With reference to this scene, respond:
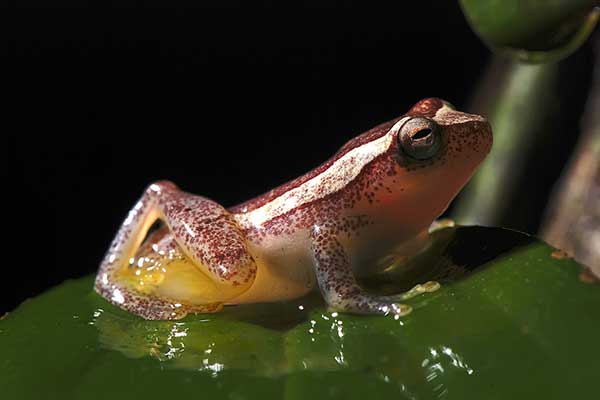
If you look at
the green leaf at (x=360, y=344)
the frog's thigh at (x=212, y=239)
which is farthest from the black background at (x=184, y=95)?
the green leaf at (x=360, y=344)

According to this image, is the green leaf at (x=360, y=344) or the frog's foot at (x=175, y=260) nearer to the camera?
the green leaf at (x=360, y=344)

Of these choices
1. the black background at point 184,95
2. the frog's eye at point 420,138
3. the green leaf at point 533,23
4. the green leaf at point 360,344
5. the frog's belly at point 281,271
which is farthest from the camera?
the black background at point 184,95

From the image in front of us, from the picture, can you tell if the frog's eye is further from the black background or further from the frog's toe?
the black background

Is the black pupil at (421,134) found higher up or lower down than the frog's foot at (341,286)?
higher up

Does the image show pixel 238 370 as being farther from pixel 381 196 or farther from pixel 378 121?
pixel 378 121

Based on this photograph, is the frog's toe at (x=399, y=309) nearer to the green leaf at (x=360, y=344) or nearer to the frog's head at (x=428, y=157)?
the green leaf at (x=360, y=344)

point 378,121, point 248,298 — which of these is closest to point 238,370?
point 248,298

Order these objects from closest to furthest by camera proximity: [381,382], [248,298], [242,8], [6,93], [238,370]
→ [381,382] → [238,370] → [248,298] → [6,93] → [242,8]

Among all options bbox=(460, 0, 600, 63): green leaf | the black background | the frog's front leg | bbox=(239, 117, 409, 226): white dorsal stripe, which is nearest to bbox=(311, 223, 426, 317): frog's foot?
the frog's front leg
